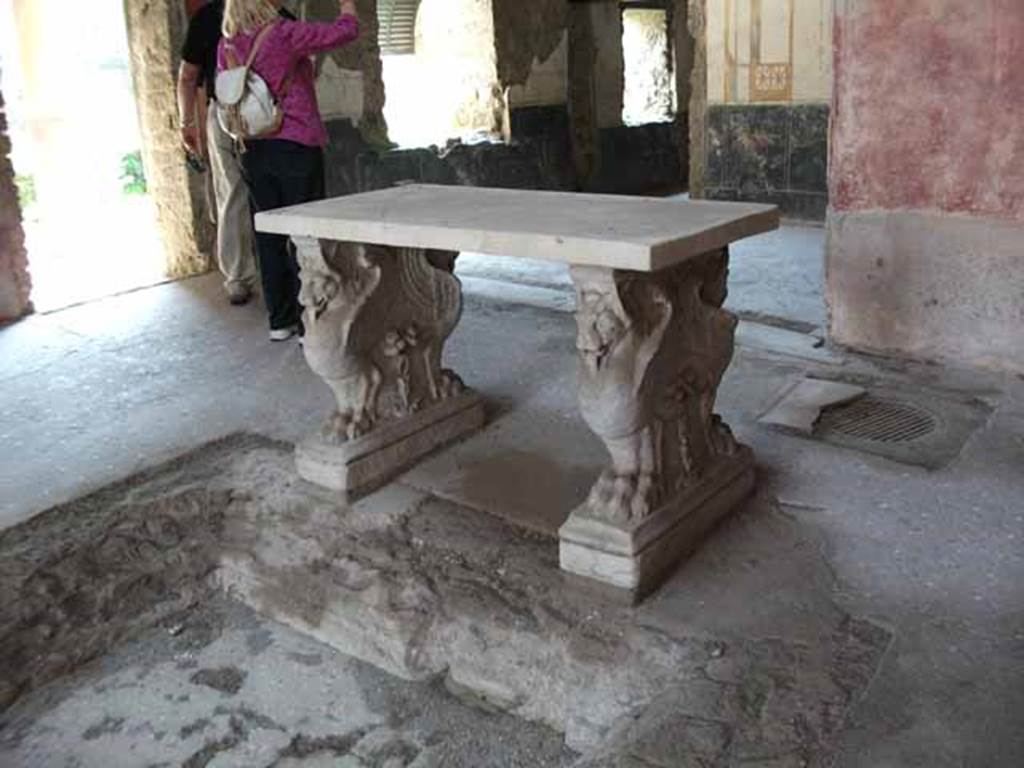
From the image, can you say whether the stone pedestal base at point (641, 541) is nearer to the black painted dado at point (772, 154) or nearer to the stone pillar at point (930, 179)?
the stone pillar at point (930, 179)

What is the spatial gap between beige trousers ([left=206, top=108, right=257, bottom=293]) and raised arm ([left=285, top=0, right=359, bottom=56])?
3.30ft

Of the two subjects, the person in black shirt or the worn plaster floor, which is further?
the person in black shirt

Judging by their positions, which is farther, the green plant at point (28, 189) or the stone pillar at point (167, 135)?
the green plant at point (28, 189)

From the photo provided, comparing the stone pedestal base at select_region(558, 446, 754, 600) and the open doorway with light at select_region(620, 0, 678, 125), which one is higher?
the open doorway with light at select_region(620, 0, 678, 125)

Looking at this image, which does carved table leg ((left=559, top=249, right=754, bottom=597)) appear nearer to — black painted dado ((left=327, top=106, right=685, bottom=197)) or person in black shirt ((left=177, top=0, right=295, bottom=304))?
person in black shirt ((left=177, top=0, right=295, bottom=304))

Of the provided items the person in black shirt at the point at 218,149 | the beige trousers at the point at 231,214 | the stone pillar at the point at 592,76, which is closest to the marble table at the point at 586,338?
the person in black shirt at the point at 218,149

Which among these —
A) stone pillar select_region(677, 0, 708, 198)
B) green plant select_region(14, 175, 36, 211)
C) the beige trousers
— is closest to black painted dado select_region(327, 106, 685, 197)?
stone pillar select_region(677, 0, 708, 198)

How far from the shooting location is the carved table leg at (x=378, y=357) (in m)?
2.99

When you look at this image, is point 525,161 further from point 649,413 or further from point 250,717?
point 250,717

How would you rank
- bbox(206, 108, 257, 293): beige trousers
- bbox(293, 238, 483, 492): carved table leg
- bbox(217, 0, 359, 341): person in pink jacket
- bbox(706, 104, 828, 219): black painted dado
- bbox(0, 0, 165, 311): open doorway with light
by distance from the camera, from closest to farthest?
bbox(293, 238, 483, 492): carved table leg → bbox(217, 0, 359, 341): person in pink jacket → bbox(206, 108, 257, 293): beige trousers → bbox(706, 104, 828, 219): black painted dado → bbox(0, 0, 165, 311): open doorway with light

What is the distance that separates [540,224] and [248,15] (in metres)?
1.93

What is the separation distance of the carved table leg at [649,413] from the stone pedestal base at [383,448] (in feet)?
2.54

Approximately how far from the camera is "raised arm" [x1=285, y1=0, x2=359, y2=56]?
143 inches

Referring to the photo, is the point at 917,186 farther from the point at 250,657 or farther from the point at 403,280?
the point at 250,657
